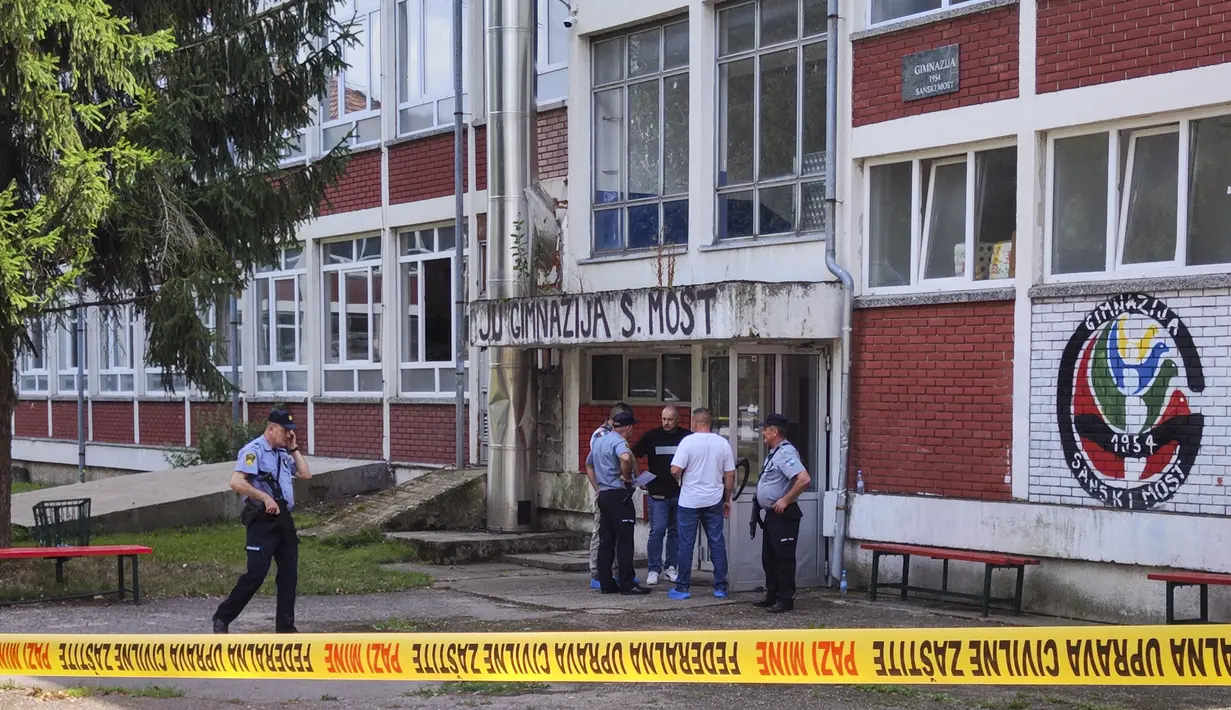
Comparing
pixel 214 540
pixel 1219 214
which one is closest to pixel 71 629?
pixel 214 540

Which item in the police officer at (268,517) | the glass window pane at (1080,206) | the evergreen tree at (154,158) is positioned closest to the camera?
the police officer at (268,517)

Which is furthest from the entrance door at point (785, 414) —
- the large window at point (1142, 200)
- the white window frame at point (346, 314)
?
the white window frame at point (346, 314)

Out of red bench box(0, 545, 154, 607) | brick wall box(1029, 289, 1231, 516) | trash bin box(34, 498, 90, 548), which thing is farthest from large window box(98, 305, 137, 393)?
brick wall box(1029, 289, 1231, 516)

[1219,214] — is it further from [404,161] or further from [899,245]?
[404,161]

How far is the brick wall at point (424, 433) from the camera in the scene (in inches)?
738

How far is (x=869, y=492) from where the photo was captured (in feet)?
43.3

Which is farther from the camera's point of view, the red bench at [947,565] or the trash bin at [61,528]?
the trash bin at [61,528]

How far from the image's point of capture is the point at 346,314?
827 inches

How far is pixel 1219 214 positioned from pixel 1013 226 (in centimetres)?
182

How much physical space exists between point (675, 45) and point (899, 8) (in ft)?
9.68

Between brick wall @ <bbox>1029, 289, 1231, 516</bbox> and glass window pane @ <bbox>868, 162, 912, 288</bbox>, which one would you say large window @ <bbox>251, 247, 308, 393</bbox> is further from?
brick wall @ <bbox>1029, 289, 1231, 516</bbox>

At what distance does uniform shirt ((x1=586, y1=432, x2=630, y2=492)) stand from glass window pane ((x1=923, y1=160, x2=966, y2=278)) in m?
3.09

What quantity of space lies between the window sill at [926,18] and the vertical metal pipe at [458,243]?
607 centimetres

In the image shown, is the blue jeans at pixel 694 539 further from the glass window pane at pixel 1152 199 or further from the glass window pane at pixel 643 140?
the glass window pane at pixel 643 140
